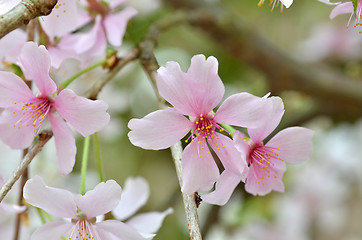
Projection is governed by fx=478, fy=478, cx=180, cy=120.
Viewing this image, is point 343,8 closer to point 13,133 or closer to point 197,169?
point 197,169

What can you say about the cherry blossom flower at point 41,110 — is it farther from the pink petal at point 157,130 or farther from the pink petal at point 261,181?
the pink petal at point 261,181

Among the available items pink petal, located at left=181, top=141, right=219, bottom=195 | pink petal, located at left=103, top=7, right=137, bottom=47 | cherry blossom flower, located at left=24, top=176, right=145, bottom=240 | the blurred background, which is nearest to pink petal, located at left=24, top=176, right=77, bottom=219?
cherry blossom flower, located at left=24, top=176, right=145, bottom=240

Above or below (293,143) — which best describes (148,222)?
below

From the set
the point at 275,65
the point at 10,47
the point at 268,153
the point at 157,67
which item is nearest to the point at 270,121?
the point at 268,153

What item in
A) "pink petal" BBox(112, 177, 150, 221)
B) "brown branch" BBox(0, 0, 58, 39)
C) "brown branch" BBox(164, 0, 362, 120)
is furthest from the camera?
"brown branch" BBox(164, 0, 362, 120)

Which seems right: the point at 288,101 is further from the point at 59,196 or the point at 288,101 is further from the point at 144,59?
the point at 59,196

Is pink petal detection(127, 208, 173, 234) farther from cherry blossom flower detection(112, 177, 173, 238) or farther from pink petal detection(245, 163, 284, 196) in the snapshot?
pink petal detection(245, 163, 284, 196)
